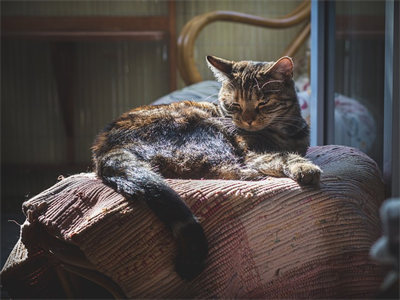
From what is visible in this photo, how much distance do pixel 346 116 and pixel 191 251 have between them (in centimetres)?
133

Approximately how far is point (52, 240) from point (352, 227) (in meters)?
0.70

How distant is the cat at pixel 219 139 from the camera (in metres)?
1.21

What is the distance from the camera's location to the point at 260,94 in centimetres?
149

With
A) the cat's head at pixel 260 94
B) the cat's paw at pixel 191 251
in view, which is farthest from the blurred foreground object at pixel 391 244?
the cat's head at pixel 260 94

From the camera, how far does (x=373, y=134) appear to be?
1.85 m

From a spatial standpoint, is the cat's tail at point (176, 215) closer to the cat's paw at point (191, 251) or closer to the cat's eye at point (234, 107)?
the cat's paw at point (191, 251)

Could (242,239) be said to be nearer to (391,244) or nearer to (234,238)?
(234,238)

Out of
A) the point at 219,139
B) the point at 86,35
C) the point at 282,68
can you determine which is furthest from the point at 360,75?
the point at 86,35

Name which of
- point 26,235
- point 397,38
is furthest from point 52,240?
point 397,38

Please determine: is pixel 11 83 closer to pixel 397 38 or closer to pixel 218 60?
pixel 218 60

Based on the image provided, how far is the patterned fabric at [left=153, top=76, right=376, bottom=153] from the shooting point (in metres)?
1.95

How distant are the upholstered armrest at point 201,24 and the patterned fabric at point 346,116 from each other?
11cm

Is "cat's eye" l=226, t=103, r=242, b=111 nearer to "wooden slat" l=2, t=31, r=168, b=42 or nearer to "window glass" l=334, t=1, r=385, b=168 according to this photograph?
"window glass" l=334, t=1, r=385, b=168

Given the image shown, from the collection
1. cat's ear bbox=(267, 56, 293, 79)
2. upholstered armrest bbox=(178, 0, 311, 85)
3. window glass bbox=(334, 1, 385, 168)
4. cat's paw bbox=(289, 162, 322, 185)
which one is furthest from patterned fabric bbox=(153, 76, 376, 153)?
cat's paw bbox=(289, 162, 322, 185)
